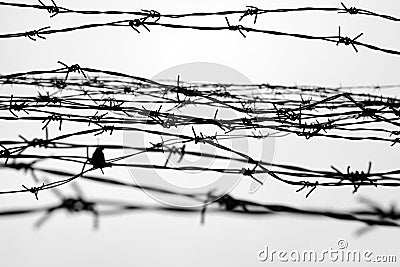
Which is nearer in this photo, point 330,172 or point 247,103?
point 330,172

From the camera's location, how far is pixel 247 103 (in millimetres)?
2256

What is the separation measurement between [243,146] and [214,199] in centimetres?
55

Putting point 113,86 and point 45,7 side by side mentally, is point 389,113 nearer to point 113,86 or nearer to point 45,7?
point 45,7

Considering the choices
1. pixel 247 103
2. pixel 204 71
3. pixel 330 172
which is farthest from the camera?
pixel 204 71

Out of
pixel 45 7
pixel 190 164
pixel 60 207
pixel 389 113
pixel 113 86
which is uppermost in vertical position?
pixel 45 7

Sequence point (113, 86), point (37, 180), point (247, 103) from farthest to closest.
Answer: point (113, 86) → point (247, 103) → point (37, 180)

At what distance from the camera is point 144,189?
1299 mm

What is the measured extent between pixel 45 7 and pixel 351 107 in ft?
4.67

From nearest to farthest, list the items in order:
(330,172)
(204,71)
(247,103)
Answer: (330,172) → (247,103) → (204,71)

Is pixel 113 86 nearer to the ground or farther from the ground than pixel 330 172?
Result: farther from the ground

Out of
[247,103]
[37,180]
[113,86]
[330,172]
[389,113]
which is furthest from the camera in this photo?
[113,86]

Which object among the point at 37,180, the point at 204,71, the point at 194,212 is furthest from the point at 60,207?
the point at 204,71

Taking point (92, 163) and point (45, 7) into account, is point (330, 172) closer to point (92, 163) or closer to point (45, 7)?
point (92, 163)

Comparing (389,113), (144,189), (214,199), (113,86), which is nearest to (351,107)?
(389,113)
